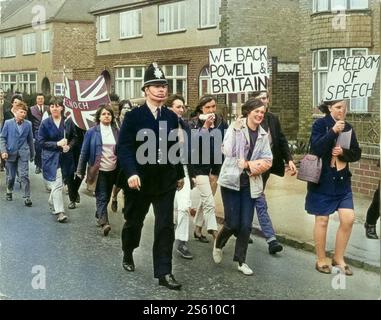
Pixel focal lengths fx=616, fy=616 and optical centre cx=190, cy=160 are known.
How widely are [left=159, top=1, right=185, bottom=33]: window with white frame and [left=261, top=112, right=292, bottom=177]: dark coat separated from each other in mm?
15358

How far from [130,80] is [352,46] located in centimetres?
903

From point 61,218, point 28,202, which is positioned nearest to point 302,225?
point 61,218

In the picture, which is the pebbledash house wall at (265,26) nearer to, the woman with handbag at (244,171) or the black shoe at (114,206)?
the black shoe at (114,206)

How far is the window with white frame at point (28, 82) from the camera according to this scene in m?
12.2

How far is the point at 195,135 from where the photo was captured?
6.71 metres

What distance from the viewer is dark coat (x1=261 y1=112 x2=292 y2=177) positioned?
6.70 metres

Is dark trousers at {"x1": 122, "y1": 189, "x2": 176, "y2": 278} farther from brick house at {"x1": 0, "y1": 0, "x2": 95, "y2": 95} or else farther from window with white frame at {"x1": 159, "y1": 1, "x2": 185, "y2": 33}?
window with white frame at {"x1": 159, "y1": 1, "x2": 185, "y2": 33}

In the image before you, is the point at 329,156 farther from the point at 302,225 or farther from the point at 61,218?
the point at 61,218

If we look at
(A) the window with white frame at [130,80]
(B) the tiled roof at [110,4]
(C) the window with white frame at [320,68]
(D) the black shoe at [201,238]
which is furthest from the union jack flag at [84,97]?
(A) the window with white frame at [130,80]

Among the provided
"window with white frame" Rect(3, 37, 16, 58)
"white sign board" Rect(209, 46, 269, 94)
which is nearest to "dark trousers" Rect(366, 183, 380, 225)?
"white sign board" Rect(209, 46, 269, 94)

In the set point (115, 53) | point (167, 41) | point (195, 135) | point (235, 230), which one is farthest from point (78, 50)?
point (235, 230)
